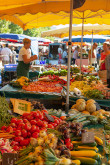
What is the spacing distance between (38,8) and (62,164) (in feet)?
13.6

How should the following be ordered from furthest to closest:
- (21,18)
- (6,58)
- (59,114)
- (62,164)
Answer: (6,58)
(21,18)
(59,114)
(62,164)

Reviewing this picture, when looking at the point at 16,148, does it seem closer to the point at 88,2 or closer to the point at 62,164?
the point at 62,164

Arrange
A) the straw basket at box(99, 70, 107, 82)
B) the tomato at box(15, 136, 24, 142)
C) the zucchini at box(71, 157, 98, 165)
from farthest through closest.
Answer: the straw basket at box(99, 70, 107, 82), the tomato at box(15, 136, 24, 142), the zucchini at box(71, 157, 98, 165)

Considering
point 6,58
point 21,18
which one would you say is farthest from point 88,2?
point 6,58

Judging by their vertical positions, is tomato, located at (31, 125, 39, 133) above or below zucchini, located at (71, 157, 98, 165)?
above

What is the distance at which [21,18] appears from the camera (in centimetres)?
702

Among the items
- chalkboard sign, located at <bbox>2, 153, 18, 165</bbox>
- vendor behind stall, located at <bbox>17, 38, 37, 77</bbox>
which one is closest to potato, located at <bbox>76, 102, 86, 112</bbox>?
chalkboard sign, located at <bbox>2, 153, 18, 165</bbox>

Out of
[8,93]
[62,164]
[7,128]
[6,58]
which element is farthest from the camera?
[6,58]

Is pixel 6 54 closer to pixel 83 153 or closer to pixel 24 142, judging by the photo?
pixel 24 142

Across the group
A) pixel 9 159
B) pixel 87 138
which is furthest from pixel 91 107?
pixel 9 159

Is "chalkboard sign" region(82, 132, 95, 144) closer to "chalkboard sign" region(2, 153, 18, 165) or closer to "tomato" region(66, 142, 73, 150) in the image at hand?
"tomato" region(66, 142, 73, 150)

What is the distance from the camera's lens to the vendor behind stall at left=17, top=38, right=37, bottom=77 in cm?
599

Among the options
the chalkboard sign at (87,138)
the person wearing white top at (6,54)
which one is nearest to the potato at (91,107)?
the chalkboard sign at (87,138)

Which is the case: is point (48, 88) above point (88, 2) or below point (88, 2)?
below
